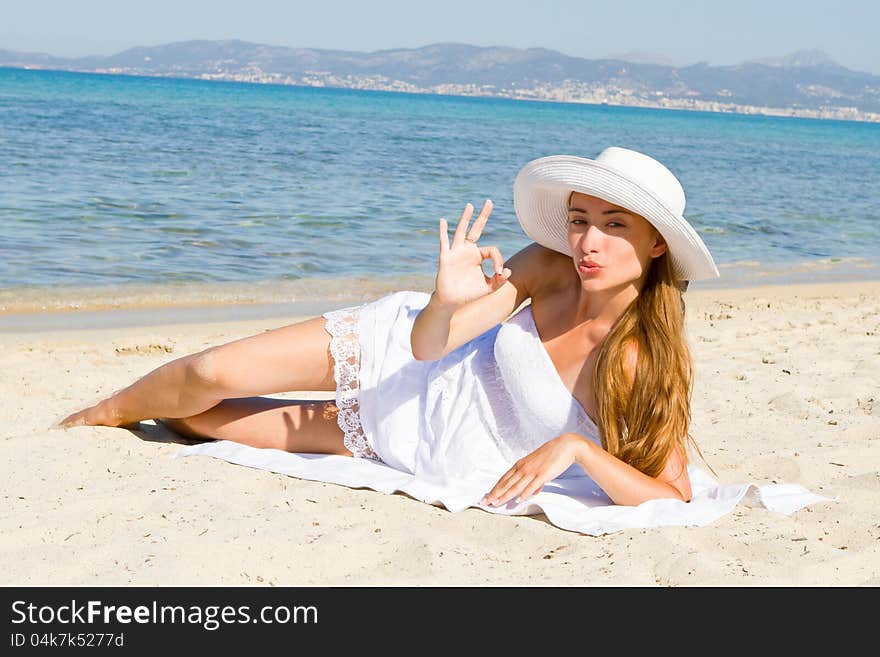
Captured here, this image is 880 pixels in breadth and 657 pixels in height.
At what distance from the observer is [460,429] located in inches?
152

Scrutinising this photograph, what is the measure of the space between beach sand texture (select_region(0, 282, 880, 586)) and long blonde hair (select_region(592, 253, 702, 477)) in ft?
1.11

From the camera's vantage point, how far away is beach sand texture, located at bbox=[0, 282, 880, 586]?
301 cm

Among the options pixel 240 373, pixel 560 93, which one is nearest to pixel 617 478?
pixel 240 373

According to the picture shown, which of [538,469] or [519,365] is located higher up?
[519,365]

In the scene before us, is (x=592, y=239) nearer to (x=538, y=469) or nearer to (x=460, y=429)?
(x=538, y=469)

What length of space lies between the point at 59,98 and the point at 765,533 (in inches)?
1509

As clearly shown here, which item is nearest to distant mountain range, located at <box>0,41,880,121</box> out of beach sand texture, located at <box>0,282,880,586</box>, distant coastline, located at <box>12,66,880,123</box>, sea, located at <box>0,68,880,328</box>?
distant coastline, located at <box>12,66,880,123</box>

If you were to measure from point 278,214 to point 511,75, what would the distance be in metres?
144

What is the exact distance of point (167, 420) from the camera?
4539 millimetres

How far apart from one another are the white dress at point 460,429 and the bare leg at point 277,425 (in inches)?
3.7

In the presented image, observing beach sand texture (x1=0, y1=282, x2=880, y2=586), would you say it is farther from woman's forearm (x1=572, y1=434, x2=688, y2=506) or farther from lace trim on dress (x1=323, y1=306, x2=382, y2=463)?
lace trim on dress (x1=323, y1=306, x2=382, y2=463)

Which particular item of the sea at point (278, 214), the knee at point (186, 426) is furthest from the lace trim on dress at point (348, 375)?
the sea at point (278, 214)
